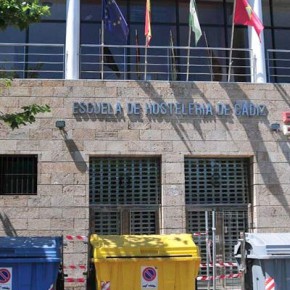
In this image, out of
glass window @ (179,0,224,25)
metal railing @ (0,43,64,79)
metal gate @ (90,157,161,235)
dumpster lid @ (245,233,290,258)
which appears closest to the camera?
dumpster lid @ (245,233,290,258)

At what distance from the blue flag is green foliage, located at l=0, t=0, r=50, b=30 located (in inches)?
184

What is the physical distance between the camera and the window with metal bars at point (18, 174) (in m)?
12.6

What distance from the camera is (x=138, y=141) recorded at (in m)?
12.8

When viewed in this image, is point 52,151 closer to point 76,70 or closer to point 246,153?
point 76,70

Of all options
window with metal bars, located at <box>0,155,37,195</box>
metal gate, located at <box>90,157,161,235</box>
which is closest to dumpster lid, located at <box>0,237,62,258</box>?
window with metal bars, located at <box>0,155,37,195</box>

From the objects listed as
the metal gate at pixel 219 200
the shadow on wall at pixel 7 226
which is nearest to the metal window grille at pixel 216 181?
the metal gate at pixel 219 200

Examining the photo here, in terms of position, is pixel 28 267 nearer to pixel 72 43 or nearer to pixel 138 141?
pixel 138 141

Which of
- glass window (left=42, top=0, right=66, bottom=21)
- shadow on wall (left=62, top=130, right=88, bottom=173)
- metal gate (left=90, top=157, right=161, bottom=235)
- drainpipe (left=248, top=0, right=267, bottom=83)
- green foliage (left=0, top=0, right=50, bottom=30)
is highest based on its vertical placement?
glass window (left=42, top=0, right=66, bottom=21)

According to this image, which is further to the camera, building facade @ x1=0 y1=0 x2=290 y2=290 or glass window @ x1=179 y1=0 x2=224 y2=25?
glass window @ x1=179 y1=0 x2=224 y2=25

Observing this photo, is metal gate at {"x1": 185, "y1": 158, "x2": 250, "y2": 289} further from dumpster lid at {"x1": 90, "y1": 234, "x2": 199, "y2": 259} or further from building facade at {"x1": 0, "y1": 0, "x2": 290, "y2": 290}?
dumpster lid at {"x1": 90, "y1": 234, "x2": 199, "y2": 259}

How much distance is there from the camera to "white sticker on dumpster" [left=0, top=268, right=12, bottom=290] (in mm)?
8086

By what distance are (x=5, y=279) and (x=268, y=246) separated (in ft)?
13.1

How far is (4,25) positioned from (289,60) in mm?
9223

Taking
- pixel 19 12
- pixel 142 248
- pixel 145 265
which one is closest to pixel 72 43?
pixel 19 12
